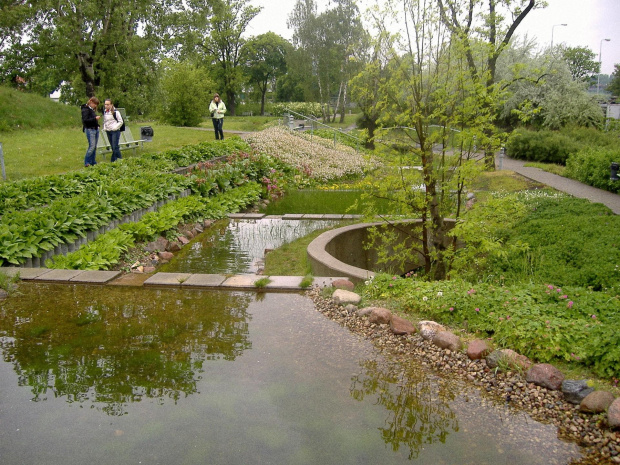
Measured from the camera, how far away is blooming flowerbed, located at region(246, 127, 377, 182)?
1786cm

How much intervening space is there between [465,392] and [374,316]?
4.00 feet

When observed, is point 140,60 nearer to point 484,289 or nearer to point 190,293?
point 190,293

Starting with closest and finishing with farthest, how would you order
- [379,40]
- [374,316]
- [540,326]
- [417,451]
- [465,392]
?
[417,451]
[465,392]
[540,326]
[374,316]
[379,40]

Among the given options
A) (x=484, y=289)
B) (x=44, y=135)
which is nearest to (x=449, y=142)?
(x=484, y=289)

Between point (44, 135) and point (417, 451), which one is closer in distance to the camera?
point (417, 451)

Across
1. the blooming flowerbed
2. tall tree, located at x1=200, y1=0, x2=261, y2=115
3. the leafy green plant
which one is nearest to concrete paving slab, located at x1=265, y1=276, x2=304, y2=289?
the leafy green plant

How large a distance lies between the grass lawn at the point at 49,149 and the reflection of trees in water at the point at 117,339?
7.47m

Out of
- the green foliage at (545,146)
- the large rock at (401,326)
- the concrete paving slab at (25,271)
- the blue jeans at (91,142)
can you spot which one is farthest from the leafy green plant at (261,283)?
the green foliage at (545,146)

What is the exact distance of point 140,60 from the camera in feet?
61.7

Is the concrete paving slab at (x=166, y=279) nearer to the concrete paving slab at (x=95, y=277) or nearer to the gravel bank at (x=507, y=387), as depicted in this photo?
the concrete paving slab at (x=95, y=277)

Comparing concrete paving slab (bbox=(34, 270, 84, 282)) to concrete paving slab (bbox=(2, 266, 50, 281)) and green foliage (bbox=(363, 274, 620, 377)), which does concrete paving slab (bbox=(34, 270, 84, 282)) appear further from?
green foliage (bbox=(363, 274, 620, 377))

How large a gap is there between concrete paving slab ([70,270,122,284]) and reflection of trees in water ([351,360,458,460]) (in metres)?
3.30

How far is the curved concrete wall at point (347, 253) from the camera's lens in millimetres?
5754

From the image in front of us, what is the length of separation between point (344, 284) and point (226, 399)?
7.36 feet
